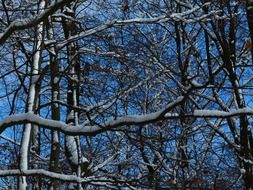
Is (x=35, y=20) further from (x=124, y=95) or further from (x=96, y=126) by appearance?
(x=124, y=95)

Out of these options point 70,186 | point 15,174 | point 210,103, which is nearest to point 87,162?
point 70,186

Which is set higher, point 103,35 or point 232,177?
point 103,35

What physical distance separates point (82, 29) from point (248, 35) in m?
5.02

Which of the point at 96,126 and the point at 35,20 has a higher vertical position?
the point at 35,20

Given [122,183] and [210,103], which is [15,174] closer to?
[122,183]

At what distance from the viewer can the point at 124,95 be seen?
10.8 metres

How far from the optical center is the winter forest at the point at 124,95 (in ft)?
23.8

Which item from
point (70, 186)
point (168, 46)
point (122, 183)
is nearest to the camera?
point (122, 183)

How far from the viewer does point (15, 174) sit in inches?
284

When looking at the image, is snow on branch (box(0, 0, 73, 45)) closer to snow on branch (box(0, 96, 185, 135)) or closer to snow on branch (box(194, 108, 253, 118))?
snow on branch (box(0, 96, 185, 135))

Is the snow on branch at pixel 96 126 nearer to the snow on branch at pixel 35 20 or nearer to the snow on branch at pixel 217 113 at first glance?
the snow on branch at pixel 217 113

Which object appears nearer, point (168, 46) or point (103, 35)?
point (103, 35)

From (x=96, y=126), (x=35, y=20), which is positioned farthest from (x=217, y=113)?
(x=35, y=20)

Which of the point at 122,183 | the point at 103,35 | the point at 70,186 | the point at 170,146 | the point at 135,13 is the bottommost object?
the point at 122,183
